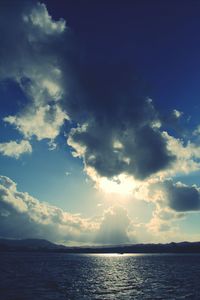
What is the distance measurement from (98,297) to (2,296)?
19245 millimetres

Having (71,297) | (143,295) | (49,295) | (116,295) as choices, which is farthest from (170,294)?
(49,295)

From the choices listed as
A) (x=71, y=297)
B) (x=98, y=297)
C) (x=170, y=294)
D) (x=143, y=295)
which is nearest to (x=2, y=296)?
(x=71, y=297)

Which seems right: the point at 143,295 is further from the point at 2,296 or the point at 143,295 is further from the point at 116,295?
the point at 2,296

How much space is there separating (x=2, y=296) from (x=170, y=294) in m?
35.8

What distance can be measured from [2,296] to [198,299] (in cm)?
3886

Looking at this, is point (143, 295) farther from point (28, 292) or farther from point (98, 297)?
point (28, 292)

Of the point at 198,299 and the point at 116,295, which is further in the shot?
the point at 116,295

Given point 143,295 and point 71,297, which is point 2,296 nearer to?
point 71,297

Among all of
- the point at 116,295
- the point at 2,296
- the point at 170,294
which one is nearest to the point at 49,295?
the point at 2,296

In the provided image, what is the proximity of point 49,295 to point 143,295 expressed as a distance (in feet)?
65.9

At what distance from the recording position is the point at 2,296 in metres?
59.8

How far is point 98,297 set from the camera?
63.0 m

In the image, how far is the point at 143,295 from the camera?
65.6 metres

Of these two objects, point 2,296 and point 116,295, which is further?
point 116,295
